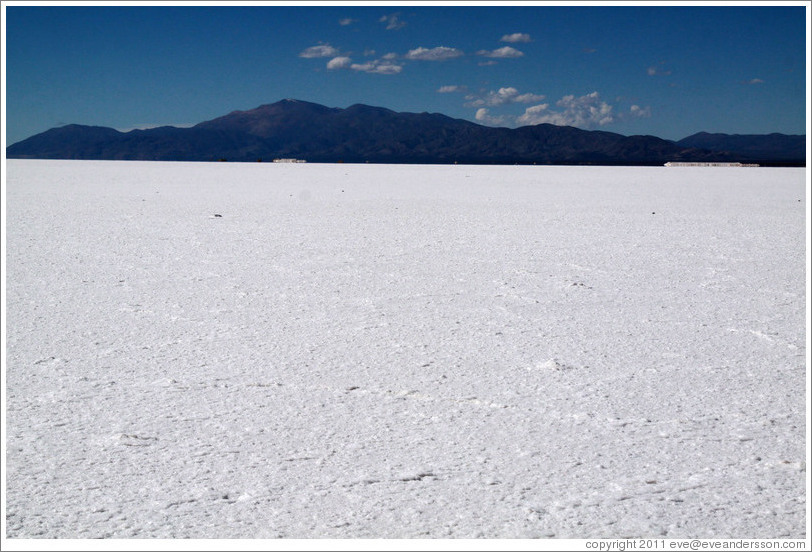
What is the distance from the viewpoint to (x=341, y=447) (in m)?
2.08

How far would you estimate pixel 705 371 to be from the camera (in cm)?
279

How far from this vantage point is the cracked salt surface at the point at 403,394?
1749 millimetres

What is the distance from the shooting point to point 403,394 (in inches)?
99.1

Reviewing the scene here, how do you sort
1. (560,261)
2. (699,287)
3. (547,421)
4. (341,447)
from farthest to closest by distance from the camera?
(560,261), (699,287), (547,421), (341,447)

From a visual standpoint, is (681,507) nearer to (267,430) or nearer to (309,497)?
(309,497)

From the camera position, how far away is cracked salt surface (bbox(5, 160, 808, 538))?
1749mm

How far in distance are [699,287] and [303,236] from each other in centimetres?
350

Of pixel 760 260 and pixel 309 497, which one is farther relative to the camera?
pixel 760 260

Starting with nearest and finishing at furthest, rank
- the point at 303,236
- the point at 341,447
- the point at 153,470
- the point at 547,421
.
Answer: the point at 153,470 < the point at 341,447 < the point at 547,421 < the point at 303,236

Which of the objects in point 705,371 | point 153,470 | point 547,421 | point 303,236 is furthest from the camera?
point 303,236

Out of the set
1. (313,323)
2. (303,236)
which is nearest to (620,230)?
(303,236)

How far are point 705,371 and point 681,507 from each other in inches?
44.7

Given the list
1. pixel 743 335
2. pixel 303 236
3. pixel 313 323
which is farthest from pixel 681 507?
pixel 303 236

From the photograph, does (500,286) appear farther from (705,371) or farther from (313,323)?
(705,371)
